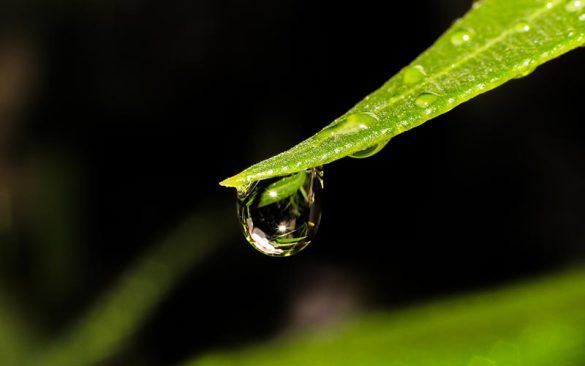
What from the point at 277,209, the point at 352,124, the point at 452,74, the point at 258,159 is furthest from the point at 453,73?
the point at 258,159

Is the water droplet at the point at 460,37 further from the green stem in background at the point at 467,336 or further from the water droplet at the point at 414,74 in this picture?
the green stem in background at the point at 467,336

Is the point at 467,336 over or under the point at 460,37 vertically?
under

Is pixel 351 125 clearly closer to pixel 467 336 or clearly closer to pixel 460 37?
pixel 460 37

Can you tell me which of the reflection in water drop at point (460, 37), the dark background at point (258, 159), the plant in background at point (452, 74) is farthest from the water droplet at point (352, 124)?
the dark background at point (258, 159)

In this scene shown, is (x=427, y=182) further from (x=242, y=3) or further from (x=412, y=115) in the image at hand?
(x=412, y=115)

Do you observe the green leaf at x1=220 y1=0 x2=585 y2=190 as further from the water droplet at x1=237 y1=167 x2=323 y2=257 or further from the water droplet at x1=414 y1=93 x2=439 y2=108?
the water droplet at x1=237 y1=167 x2=323 y2=257

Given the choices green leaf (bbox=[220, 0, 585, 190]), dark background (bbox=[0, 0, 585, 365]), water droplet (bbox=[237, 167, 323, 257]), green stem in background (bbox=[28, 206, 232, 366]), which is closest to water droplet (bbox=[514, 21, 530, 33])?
green leaf (bbox=[220, 0, 585, 190])
